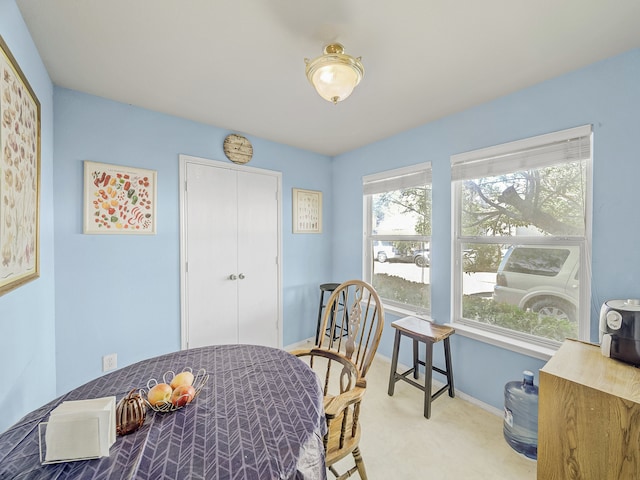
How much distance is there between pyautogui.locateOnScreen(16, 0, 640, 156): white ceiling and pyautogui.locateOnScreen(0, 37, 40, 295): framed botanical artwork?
420 millimetres

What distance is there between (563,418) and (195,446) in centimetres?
160

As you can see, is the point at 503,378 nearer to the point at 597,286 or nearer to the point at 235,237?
the point at 597,286

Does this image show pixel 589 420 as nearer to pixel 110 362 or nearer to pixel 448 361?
pixel 448 361

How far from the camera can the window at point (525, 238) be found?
68.3 inches

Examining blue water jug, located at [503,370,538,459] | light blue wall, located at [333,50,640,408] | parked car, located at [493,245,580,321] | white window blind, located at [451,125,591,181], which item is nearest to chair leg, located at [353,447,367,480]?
blue water jug, located at [503,370,538,459]

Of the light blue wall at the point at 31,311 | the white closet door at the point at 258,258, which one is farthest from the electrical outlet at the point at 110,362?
the white closet door at the point at 258,258

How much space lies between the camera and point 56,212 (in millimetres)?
1885

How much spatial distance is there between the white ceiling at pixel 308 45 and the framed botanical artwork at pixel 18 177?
42 centimetres

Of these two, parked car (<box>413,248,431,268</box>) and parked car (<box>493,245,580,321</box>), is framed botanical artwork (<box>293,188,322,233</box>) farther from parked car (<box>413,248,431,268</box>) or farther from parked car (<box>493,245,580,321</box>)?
parked car (<box>493,245,580,321</box>)

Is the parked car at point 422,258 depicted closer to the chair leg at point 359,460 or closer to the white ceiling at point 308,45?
the white ceiling at point 308,45

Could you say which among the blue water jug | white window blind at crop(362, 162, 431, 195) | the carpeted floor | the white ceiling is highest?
the white ceiling

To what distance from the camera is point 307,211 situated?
10.9 ft

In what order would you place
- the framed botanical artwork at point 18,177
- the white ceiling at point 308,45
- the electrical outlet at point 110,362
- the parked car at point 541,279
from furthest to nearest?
the electrical outlet at point 110,362
the parked car at point 541,279
the white ceiling at point 308,45
the framed botanical artwork at point 18,177

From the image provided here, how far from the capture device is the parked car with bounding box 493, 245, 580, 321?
177 centimetres
